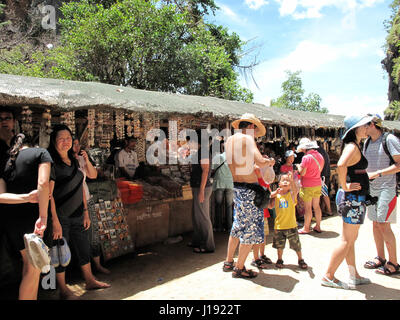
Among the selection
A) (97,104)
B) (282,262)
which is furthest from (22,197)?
(282,262)

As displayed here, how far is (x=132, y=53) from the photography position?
12781 millimetres

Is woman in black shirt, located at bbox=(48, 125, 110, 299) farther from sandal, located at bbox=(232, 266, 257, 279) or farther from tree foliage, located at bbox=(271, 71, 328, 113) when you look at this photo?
tree foliage, located at bbox=(271, 71, 328, 113)

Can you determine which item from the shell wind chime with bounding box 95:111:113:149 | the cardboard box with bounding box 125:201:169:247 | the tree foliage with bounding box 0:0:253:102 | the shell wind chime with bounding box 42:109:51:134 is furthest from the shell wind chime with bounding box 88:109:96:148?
the tree foliage with bounding box 0:0:253:102

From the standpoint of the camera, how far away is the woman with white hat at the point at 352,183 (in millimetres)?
3277

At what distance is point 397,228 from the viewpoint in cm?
620

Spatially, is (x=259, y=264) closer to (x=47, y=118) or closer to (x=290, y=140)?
(x=47, y=118)

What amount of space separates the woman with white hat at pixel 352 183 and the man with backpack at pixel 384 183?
49cm

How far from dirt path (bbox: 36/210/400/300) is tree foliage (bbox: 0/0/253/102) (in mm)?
9859

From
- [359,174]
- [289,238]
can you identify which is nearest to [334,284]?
[289,238]

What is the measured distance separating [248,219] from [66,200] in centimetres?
213

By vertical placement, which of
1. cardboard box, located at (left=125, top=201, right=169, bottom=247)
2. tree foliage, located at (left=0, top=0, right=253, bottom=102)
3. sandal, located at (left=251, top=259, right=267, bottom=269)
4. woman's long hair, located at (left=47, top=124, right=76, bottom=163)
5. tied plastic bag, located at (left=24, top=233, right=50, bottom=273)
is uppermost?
tree foliage, located at (left=0, top=0, right=253, bottom=102)

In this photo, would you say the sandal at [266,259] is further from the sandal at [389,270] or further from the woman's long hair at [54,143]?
the woman's long hair at [54,143]

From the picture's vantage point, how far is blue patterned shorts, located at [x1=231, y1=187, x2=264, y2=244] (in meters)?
3.69
